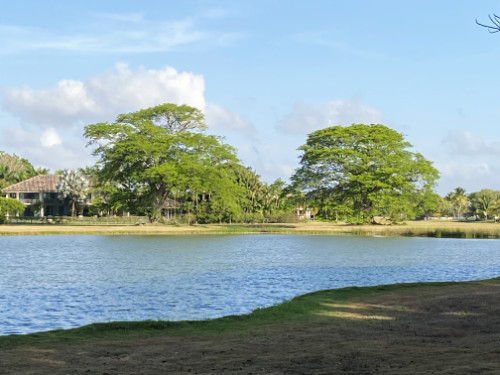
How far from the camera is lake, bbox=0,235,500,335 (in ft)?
68.9

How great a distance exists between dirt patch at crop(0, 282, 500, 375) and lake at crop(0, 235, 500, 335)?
4519 millimetres

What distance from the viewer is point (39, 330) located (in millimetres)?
17484

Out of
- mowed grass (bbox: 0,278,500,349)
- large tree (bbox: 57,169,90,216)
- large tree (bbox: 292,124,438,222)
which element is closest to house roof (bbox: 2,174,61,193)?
large tree (bbox: 57,169,90,216)

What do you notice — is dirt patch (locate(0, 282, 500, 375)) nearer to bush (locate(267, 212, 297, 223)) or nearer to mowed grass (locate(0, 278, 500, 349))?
mowed grass (locate(0, 278, 500, 349))

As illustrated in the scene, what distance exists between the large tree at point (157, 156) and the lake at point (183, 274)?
29.1m

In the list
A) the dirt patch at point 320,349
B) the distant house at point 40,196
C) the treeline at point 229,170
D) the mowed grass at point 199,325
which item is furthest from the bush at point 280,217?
the dirt patch at point 320,349

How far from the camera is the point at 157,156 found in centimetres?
8544

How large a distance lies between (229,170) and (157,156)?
11.6 meters

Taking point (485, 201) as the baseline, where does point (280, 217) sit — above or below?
below

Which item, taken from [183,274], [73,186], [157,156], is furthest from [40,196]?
[183,274]

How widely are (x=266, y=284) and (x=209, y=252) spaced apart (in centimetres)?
1984

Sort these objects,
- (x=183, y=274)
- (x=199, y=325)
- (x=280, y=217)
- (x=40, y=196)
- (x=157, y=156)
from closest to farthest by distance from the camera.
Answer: (x=199, y=325), (x=183, y=274), (x=157, y=156), (x=280, y=217), (x=40, y=196)

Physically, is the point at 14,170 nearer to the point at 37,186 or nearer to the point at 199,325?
the point at 37,186

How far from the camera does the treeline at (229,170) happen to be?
85.9 m
